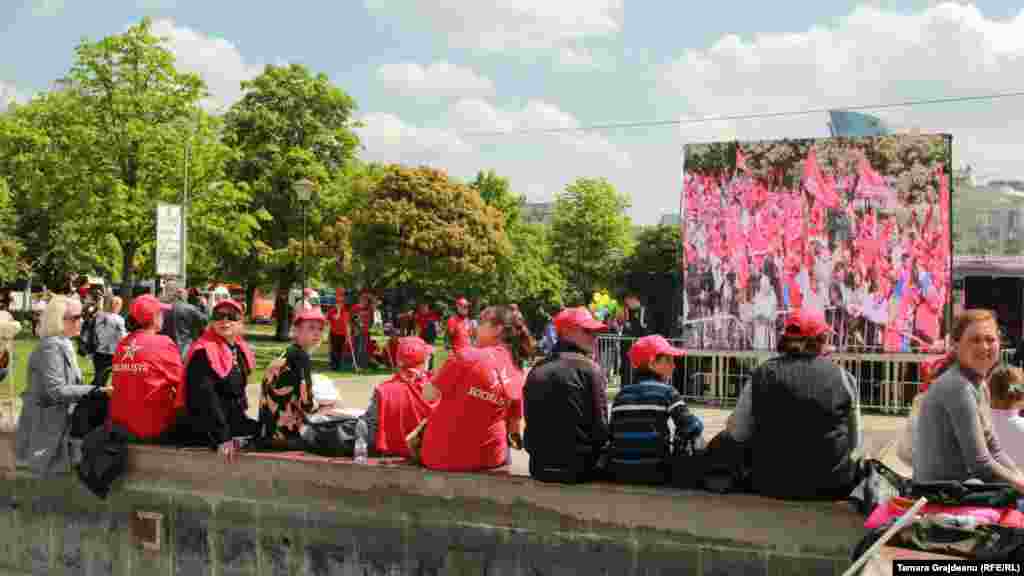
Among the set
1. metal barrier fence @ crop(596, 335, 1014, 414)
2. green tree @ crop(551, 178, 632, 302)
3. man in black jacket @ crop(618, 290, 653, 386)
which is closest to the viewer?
metal barrier fence @ crop(596, 335, 1014, 414)

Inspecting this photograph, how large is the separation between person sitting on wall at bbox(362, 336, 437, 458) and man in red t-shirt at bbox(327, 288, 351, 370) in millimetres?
17018

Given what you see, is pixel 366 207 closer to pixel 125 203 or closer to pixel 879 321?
pixel 125 203

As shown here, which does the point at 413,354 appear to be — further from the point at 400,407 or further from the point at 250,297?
the point at 250,297

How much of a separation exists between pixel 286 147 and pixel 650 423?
38144mm

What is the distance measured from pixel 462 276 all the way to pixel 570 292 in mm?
30537

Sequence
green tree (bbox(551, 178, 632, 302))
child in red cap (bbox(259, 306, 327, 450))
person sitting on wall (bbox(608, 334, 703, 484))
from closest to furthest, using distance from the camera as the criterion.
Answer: person sitting on wall (bbox(608, 334, 703, 484)), child in red cap (bbox(259, 306, 327, 450)), green tree (bbox(551, 178, 632, 302))

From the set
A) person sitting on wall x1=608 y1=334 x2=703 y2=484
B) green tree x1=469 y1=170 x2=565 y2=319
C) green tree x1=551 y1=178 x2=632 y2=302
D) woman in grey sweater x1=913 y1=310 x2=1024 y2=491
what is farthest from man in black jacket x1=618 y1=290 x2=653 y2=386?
green tree x1=551 y1=178 x2=632 y2=302

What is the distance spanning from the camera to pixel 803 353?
5.21 m

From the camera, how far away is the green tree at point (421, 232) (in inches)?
1292

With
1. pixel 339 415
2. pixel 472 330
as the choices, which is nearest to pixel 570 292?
pixel 472 330

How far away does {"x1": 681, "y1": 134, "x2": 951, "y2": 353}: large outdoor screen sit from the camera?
16.8 metres

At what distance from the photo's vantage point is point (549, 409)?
5895 millimetres

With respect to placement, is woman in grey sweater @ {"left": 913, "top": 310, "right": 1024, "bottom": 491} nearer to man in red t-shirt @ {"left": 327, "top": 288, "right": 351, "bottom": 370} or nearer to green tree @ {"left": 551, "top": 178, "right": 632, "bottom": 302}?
man in red t-shirt @ {"left": 327, "top": 288, "right": 351, "bottom": 370}

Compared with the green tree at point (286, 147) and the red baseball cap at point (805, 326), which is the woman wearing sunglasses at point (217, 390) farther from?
the green tree at point (286, 147)
